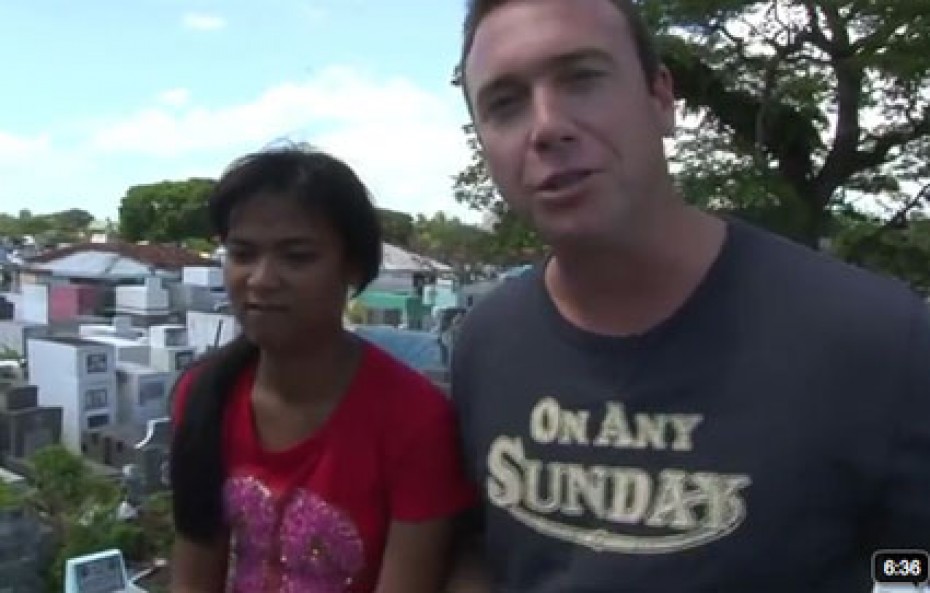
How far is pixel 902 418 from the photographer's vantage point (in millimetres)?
931

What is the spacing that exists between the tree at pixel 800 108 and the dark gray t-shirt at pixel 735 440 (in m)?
8.42

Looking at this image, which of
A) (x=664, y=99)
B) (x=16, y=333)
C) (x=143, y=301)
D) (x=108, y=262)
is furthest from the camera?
(x=108, y=262)

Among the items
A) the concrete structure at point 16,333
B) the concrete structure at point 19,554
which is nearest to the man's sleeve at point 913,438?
the concrete structure at point 19,554

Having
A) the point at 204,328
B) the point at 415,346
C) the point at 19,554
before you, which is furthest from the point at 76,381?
the point at 19,554

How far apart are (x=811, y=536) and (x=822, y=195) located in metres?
11.0

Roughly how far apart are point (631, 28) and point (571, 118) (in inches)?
4.9

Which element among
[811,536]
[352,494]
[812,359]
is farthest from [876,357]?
[352,494]

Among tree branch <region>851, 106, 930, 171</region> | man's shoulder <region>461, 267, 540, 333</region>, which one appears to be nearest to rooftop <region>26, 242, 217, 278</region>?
tree branch <region>851, 106, 930, 171</region>

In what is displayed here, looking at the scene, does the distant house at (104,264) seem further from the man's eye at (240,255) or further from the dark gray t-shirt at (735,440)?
the dark gray t-shirt at (735,440)

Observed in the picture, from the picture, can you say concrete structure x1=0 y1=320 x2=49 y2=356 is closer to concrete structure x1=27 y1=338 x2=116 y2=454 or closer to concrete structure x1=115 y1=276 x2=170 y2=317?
concrete structure x1=27 y1=338 x2=116 y2=454

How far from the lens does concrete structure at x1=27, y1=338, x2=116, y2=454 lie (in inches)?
380

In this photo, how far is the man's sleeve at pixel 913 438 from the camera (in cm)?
93

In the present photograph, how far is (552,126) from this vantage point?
95 centimetres
